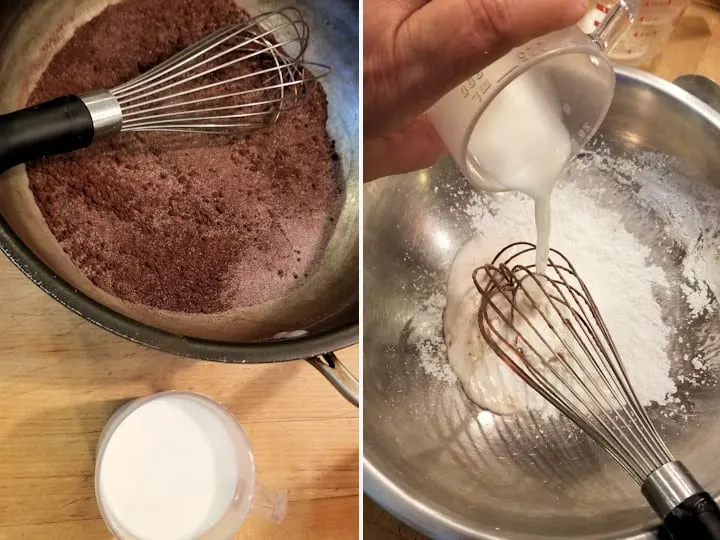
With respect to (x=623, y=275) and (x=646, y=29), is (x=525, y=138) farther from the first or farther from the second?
(x=646, y=29)

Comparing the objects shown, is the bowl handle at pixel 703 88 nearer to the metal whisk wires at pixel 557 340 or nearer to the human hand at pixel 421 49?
the metal whisk wires at pixel 557 340

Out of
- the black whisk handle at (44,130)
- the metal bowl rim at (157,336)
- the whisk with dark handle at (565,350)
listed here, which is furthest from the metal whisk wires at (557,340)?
the black whisk handle at (44,130)

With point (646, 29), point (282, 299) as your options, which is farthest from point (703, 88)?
point (282, 299)

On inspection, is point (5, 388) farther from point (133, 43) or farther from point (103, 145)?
point (133, 43)

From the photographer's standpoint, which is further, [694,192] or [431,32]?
[694,192]

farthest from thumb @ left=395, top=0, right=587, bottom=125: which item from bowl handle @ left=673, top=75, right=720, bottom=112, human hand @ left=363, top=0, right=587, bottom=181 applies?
bowl handle @ left=673, top=75, right=720, bottom=112

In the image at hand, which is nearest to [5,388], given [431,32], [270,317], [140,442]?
[140,442]

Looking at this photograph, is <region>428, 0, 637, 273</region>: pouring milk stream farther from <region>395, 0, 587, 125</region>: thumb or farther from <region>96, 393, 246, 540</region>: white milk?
<region>96, 393, 246, 540</region>: white milk
